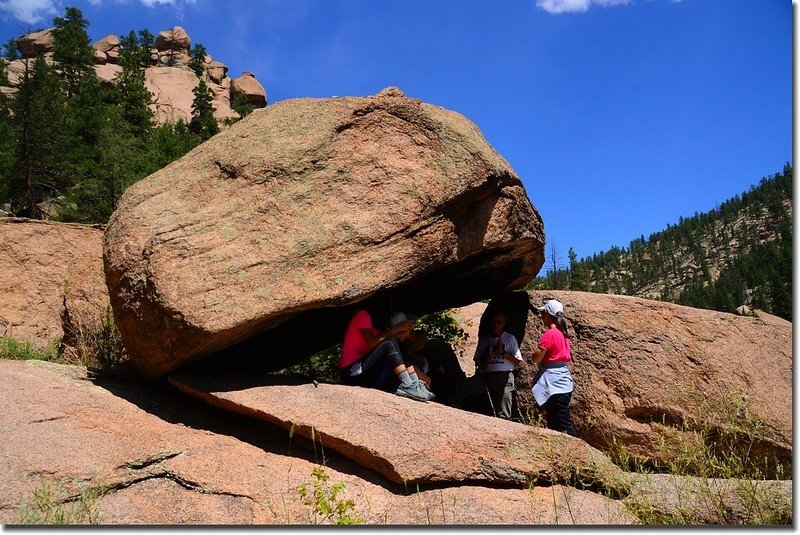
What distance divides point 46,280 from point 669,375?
24.7 ft

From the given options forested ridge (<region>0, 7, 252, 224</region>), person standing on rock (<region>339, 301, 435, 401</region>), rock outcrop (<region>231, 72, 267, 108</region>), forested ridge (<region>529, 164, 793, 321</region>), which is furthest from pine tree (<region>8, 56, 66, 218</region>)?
forested ridge (<region>529, 164, 793, 321</region>)

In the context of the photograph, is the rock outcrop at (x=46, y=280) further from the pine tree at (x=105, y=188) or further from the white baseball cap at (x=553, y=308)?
the pine tree at (x=105, y=188)

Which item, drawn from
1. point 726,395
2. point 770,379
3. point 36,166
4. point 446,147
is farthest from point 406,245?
point 36,166

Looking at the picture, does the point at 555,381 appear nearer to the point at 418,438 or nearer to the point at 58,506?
the point at 418,438

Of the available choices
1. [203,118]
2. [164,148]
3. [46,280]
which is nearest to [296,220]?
[46,280]

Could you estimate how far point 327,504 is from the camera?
10.1 ft

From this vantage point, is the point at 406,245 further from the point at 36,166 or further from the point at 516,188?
the point at 36,166

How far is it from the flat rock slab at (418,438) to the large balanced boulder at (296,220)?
697 millimetres

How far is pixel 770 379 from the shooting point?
5.88m

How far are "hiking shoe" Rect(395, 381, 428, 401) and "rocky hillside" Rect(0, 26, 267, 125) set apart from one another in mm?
42037

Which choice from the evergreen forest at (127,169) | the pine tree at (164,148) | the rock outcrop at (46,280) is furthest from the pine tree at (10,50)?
the rock outcrop at (46,280)

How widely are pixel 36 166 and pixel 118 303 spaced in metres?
20.2

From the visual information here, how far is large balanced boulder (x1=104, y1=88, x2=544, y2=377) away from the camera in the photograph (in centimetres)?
475

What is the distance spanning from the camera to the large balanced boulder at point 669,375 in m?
5.52
